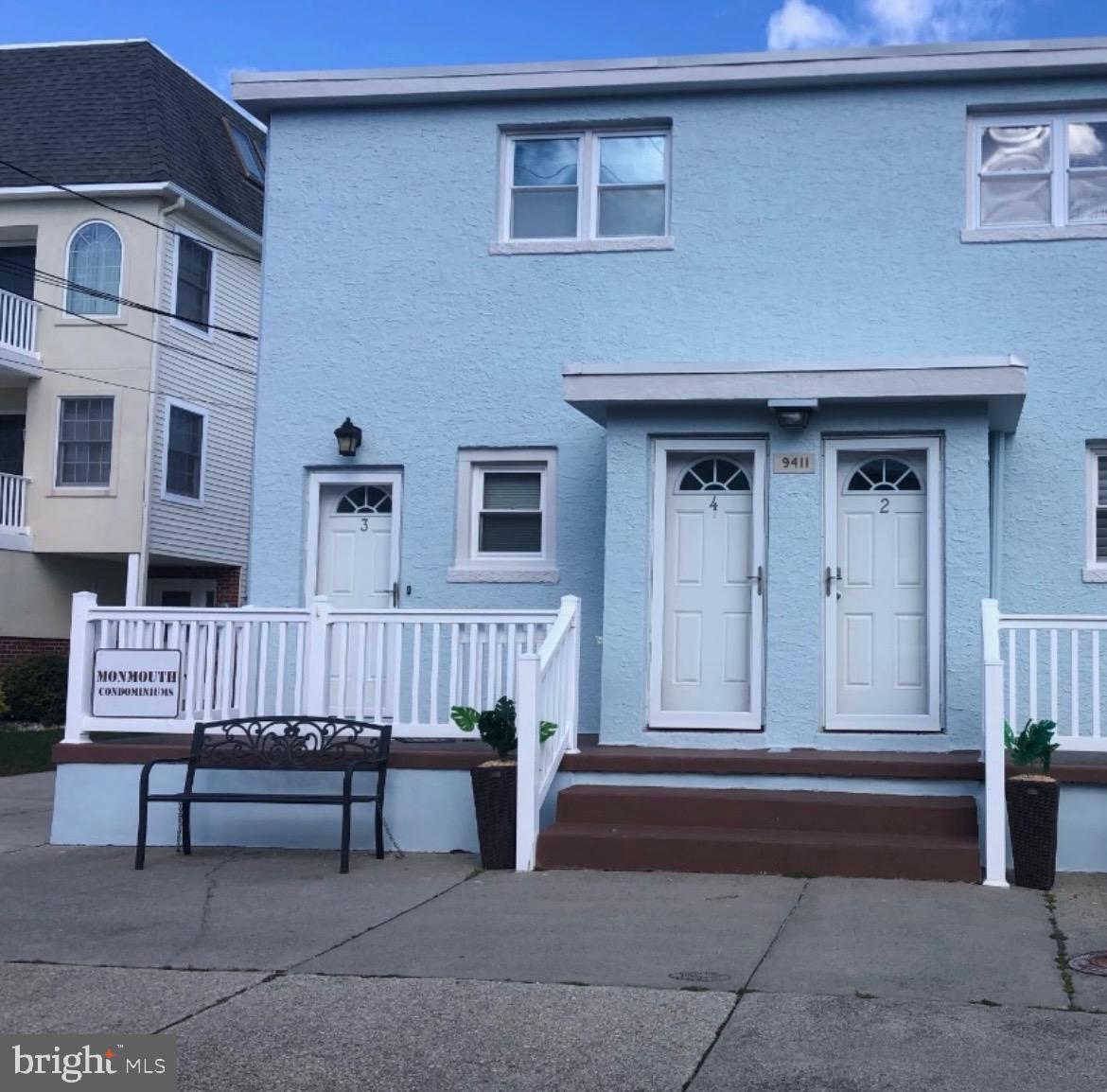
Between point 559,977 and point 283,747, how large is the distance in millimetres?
3880

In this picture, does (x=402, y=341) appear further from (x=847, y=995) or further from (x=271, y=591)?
(x=847, y=995)

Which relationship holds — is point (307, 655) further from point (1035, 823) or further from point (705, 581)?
point (1035, 823)

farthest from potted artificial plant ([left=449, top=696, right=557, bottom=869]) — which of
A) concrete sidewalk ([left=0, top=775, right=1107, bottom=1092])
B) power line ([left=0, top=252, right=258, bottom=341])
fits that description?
power line ([left=0, top=252, right=258, bottom=341])

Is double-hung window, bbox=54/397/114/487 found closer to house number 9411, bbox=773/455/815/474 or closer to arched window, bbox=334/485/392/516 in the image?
arched window, bbox=334/485/392/516

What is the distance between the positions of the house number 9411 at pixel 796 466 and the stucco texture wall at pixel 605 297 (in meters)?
1.36

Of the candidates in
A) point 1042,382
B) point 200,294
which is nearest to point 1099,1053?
point 1042,382

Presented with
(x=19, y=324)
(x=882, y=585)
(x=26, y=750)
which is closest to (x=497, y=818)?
(x=882, y=585)

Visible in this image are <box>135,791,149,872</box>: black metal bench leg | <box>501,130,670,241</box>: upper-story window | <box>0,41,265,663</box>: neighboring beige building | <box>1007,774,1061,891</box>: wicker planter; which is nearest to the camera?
<box>1007,774,1061,891</box>: wicker planter

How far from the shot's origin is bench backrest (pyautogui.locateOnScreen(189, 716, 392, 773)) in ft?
32.2

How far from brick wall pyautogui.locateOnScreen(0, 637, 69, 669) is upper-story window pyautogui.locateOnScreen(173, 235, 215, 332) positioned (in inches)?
217

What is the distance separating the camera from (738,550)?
35.6ft

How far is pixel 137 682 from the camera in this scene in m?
10.5

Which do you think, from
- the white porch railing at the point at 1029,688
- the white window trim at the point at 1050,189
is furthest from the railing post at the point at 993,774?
the white window trim at the point at 1050,189

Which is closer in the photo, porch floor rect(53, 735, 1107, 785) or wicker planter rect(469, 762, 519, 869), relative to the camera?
wicker planter rect(469, 762, 519, 869)
